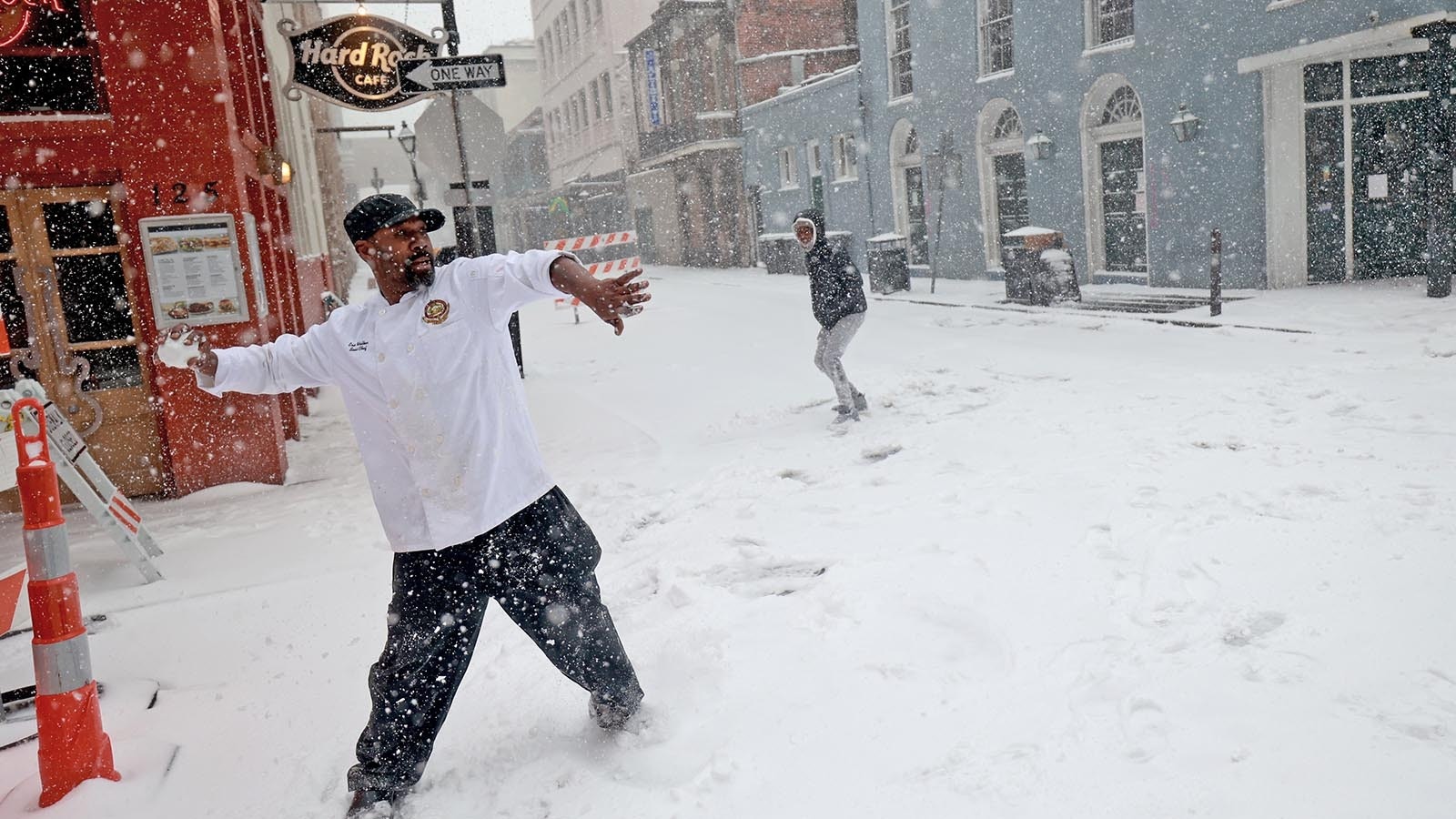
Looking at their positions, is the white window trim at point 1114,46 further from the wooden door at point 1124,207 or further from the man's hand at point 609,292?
the man's hand at point 609,292

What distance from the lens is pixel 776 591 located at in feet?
15.0

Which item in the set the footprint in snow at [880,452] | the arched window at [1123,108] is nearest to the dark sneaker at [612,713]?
the footprint in snow at [880,452]

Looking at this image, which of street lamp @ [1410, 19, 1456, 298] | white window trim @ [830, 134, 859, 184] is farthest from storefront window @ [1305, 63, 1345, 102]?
white window trim @ [830, 134, 859, 184]

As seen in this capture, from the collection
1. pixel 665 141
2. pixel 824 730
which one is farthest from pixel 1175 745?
pixel 665 141

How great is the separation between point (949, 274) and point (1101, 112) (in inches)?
196

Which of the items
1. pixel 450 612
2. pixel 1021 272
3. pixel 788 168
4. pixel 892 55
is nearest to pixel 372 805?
pixel 450 612

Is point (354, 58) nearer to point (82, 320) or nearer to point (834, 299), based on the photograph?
point (82, 320)

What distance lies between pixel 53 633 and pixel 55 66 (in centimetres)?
543

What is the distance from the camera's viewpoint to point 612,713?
11.1ft

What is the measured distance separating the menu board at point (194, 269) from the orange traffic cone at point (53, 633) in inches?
166

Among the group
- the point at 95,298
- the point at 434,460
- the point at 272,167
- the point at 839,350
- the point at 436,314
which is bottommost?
the point at 839,350

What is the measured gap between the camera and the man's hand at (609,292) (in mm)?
2707

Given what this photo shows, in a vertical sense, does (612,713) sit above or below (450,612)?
below

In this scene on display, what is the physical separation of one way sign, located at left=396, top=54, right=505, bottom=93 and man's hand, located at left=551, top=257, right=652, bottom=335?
5.97 meters
